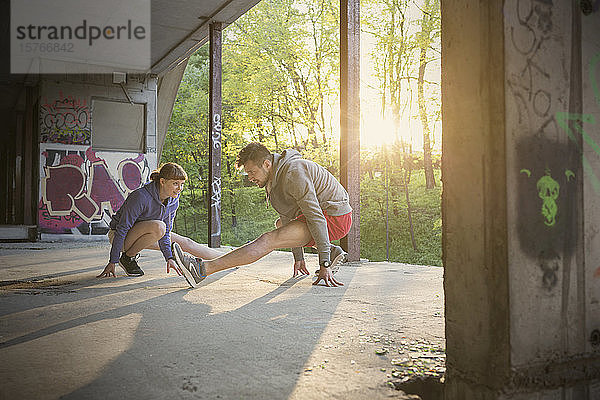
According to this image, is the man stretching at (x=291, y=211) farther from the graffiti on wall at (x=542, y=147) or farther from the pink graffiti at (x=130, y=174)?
the pink graffiti at (x=130, y=174)

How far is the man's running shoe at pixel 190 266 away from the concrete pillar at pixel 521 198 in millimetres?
2565

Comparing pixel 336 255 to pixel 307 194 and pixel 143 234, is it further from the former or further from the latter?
pixel 143 234

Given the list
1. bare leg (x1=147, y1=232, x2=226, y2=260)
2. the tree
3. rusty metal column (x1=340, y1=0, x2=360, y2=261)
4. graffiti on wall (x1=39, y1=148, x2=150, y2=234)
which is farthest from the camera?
the tree

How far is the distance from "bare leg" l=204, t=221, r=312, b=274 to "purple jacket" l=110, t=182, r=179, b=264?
104 centimetres

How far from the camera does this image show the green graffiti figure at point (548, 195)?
4.42ft

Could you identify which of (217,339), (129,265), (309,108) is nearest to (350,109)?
(129,265)

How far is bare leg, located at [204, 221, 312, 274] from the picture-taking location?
3.68 m

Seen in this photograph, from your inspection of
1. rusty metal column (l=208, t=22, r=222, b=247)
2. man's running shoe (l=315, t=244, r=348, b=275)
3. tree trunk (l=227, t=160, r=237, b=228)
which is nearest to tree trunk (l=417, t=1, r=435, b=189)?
rusty metal column (l=208, t=22, r=222, b=247)

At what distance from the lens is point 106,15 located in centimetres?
877

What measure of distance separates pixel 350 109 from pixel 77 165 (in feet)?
28.3

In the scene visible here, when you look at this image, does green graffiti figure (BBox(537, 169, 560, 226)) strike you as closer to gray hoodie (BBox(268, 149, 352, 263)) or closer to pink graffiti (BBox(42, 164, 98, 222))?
gray hoodie (BBox(268, 149, 352, 263))

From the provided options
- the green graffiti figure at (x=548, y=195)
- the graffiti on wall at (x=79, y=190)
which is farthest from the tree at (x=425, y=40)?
the green graffiti figure at (x=548, y=195)

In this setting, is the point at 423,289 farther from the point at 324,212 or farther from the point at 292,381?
the point at 292,381

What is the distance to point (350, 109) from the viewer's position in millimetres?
5742
